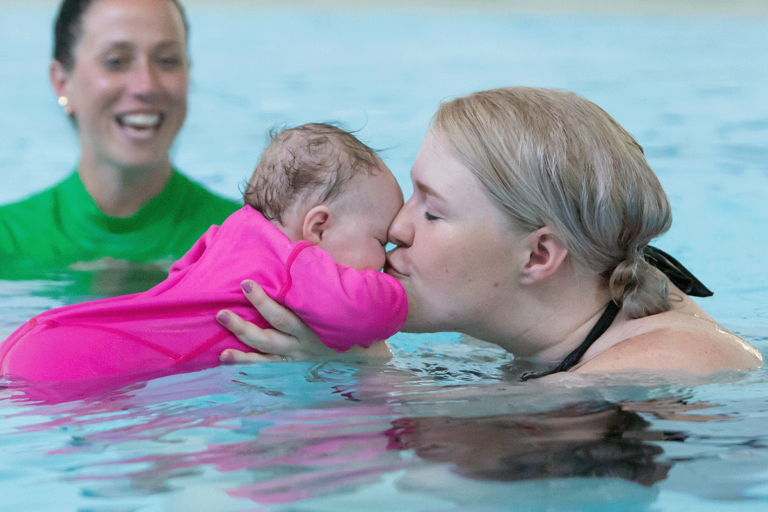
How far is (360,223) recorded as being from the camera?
2.47 meters

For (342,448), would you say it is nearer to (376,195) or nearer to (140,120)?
(376,195)

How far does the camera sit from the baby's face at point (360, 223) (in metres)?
2.45

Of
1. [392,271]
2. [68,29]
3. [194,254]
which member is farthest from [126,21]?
[392,271]

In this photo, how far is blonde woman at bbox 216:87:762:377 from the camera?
233 cm

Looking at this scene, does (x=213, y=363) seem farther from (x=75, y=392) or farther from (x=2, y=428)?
(x=2, y=428)

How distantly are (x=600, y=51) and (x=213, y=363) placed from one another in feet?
37.2

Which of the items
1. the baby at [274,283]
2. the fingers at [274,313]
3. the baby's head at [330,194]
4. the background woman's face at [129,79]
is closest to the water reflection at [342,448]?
the baby at [274,283]

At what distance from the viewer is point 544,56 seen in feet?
39.0

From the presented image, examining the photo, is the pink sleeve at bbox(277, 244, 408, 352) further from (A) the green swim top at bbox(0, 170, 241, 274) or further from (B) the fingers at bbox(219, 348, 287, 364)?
(A) the green swim top at bbox(0, 170, 241, 274)

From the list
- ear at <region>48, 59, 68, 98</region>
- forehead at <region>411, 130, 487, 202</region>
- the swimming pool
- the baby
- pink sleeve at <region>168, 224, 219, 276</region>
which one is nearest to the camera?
the swimming pool

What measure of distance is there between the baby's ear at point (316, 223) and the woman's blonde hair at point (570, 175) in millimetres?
415

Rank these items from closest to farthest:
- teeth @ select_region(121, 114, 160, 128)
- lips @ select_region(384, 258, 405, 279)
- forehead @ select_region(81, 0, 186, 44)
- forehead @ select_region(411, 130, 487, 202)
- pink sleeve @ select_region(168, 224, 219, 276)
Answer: forehead @ select_region(411, 130, 487, 202)
lips @ select_region(384, 258, 405, 279)
pink sleeve @ select_region(168, 224, 219, 276)
forehead @ select_region(81, 0, 186, 44)
teeth @ select_region(121, 114, 160, 128)

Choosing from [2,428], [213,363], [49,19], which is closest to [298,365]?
[213,363]

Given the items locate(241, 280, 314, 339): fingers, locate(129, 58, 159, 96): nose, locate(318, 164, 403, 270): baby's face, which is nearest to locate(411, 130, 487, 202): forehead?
locate(318, 164, 403, 270): baby's face
